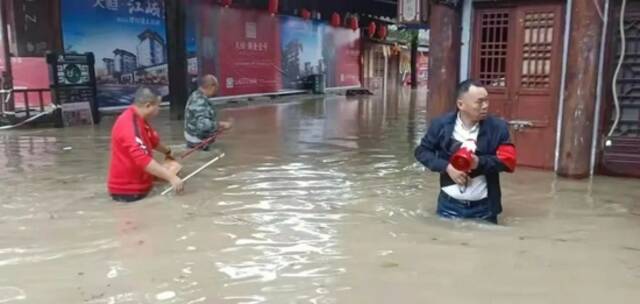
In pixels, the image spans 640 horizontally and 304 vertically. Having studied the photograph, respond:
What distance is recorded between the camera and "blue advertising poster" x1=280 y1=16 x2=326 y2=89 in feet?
64.6

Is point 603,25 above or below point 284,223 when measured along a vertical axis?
above

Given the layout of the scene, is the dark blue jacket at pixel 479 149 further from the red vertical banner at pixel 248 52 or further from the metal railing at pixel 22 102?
the red vertical banner at pixel 248 52

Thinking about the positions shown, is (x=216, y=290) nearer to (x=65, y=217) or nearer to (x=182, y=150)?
(x=65, y=217)

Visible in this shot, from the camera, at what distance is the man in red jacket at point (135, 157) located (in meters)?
4.71

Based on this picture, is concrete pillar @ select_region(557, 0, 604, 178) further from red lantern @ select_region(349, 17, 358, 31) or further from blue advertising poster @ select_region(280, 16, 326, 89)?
red lantern @ select_region(349, 17, 358, 31)

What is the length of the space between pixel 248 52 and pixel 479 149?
14.5 metres

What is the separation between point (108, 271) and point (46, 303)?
456 mm

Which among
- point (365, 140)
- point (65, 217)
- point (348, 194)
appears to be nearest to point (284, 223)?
point (348, 194)

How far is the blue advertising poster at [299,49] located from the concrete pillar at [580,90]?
14.3m

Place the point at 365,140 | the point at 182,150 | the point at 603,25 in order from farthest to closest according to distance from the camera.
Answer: the point at 365,140
the point at 182,150
the point at 603,25

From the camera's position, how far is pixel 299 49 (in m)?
20.6

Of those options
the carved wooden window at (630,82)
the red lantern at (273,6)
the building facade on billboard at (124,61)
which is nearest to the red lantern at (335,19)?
the red lantern at (273,6)

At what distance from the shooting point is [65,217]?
4.52m

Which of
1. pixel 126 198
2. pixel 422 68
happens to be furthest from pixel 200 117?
pixel 422 68
